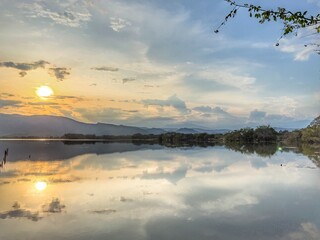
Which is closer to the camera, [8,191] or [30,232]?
[30,232]

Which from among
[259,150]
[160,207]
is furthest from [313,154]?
[160,207]

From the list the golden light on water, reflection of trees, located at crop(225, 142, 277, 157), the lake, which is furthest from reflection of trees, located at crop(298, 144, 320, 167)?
the golden light on water

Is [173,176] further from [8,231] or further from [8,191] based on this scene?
[8,231]

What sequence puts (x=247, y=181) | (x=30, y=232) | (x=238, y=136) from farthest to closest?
(x=238, y=136) → (x=247, y=181) → (x=30, y=232)

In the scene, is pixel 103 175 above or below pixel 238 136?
below

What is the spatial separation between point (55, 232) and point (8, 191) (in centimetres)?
1093

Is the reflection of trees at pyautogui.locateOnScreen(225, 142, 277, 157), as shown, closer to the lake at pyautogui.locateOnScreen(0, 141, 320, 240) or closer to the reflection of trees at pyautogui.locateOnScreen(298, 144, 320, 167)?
the reflection of trees at pyautogui.locateOnScreen(298, 144, 320, 167)

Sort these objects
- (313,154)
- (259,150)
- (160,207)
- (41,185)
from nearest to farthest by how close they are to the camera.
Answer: (160,207), (41,185), (313,154), (259,150)

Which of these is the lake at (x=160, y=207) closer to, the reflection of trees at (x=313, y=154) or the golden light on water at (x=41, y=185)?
the golden light on water at (x=41, y=185)

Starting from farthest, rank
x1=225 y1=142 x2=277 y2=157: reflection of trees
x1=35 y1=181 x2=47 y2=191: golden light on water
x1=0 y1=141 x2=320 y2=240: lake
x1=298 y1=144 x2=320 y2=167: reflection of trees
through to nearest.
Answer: x1=225 y1=142 x2=277 y2=157: reflection of trees → x1=298 y1=144 x2=320 y2=167: reflection of trees → x1=35 y1=181 x2=47 y2=191: golden light on water → x1=0 y1=141 x2=320 y2=240: lake

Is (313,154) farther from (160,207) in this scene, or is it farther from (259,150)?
(160,207)

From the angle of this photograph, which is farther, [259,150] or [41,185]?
[259,150]

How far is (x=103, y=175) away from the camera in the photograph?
33.2 m

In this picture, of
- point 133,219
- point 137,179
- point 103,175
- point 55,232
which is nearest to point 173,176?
point 137,179
